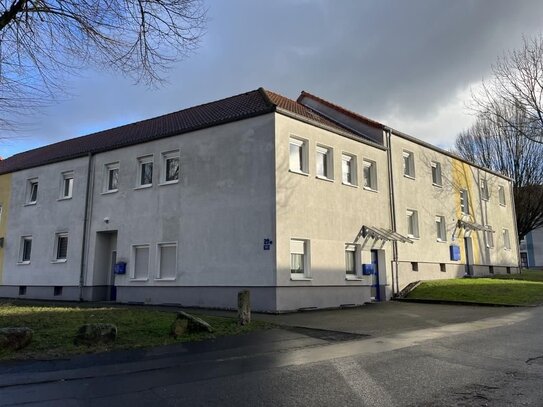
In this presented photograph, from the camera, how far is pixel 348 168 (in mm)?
21328

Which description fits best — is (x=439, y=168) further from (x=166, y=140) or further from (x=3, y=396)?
(x=3, y=396)

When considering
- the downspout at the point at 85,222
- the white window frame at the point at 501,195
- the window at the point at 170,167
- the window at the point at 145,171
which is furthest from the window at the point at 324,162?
the white window frame at the point at 501,195

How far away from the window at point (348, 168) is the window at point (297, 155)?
8.04 ft

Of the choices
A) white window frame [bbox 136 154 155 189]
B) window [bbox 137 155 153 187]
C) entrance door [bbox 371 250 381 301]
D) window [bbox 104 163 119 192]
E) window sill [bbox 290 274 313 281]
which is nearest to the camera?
window sill [bbox 290 274 313 281]

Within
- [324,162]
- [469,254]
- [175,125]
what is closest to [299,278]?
[324,162]

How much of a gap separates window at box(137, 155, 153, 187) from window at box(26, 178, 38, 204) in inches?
321

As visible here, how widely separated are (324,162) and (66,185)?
1345 cm

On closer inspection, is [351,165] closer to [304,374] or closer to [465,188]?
[465,188]

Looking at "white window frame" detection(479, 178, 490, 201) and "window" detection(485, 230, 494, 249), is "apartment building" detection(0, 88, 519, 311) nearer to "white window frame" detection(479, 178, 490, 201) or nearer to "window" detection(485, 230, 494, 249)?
"window" detection(485, 230, 494, 249)

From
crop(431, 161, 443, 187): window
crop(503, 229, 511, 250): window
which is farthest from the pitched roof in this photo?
crop(503, 229, 511, 250): window

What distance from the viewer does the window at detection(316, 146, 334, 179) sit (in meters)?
19.8

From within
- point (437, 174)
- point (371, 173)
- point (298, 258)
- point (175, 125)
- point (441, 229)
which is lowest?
point (298, 258)

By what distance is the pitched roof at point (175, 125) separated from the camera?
1941 cm

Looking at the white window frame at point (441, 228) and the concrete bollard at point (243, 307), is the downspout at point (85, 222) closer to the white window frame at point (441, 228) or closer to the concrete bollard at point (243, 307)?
the concrete bollard at point (243, 307)
